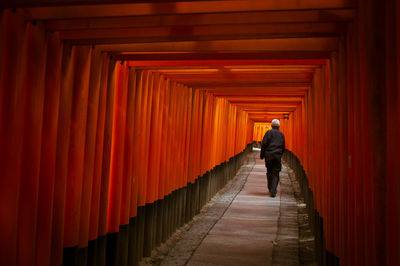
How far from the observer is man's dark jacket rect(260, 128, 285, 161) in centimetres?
971

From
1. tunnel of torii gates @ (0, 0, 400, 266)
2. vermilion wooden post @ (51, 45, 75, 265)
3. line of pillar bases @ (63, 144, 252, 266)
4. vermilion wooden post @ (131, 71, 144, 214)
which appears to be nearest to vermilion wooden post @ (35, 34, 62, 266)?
tunnel of torii gates @ (0, 0, 400, 266)

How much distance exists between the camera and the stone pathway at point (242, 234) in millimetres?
5059

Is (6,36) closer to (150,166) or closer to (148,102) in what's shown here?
(148,102)

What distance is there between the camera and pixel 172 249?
5.47 meters

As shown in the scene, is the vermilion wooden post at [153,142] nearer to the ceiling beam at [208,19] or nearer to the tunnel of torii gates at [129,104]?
the tunnel of torii gates at [129,104]

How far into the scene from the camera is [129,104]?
4270 millimetres

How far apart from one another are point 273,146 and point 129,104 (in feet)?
20.2

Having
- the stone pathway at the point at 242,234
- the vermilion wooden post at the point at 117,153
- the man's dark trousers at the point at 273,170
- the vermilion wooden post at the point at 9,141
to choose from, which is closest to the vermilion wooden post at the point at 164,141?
the stone pathway at the point at 242,234

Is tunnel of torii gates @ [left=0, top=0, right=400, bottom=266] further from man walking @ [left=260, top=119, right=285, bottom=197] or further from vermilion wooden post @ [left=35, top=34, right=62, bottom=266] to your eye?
man walking @ [left=260, top=119, right=285, bottom=197]

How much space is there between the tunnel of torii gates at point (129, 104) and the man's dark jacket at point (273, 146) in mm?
5180

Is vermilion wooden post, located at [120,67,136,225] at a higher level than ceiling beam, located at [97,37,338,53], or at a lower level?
lower

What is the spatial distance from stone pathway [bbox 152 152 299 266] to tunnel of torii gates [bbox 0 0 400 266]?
117 cm

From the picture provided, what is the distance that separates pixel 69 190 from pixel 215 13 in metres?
1.88

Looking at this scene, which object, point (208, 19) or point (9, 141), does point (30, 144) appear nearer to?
point (9, 141)
